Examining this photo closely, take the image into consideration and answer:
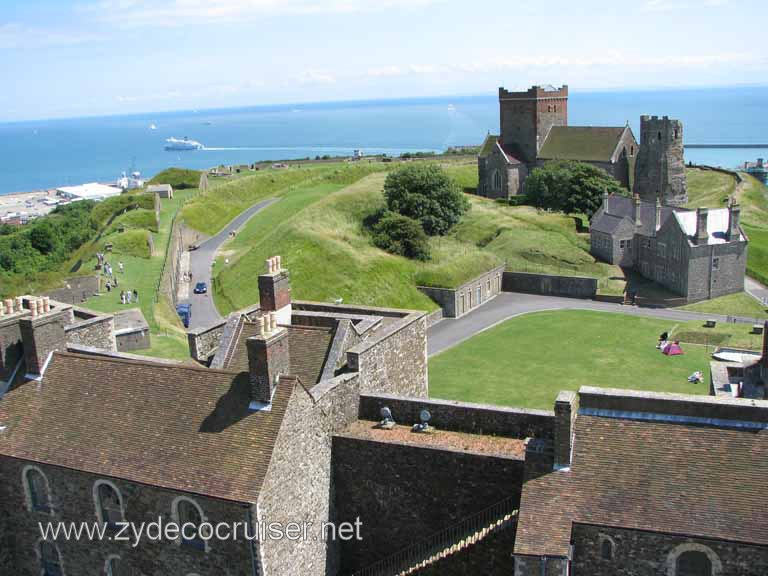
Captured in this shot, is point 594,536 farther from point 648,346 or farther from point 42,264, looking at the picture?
point 42,264

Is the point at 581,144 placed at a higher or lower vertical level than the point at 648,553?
higher

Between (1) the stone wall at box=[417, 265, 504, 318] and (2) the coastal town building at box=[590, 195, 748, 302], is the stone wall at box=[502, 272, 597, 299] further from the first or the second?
(2) the coastal town building at box=[590, 195, 748, 302]

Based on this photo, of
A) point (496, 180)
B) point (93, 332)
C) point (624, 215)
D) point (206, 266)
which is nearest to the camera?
point (93, 332)

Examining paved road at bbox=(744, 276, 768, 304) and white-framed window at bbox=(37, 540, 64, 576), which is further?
paved road at bbox=(744, 276, 768, 304)

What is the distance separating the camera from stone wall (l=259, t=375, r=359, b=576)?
15.2 metres

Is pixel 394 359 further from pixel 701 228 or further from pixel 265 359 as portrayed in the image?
pixel 701 228

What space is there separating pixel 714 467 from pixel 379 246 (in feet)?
147

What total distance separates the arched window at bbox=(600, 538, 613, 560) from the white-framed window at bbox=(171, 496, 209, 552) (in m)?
8.02

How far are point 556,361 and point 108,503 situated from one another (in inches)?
1179

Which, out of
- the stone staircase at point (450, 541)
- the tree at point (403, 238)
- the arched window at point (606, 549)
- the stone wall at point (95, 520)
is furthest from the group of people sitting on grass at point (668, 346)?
the stone wall at point (95, 520)

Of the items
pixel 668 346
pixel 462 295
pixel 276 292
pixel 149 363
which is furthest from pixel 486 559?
pixel 462 295

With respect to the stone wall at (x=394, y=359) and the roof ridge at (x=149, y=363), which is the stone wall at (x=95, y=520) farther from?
the stone wall at (x=394, y=359)

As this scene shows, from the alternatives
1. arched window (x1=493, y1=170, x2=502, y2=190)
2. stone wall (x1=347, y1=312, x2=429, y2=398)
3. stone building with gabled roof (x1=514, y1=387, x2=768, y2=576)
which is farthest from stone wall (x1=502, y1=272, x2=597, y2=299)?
stone building with gabled roof (x1=514, y1=387, x2=768, y2=576)

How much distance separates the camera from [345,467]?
58.5 feet
